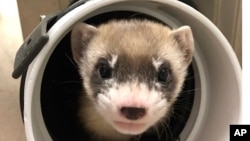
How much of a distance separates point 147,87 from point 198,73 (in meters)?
0.38

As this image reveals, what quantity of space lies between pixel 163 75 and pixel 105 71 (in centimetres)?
13

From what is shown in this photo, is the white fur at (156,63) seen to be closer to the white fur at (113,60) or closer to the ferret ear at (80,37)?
the white fur at (113,60)

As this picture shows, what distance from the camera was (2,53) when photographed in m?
1.93

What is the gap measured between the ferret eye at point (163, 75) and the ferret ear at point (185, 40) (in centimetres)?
13

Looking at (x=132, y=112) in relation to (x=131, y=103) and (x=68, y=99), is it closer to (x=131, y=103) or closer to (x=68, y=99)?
(x=131, y=103)

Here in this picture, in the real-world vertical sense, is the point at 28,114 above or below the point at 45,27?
below

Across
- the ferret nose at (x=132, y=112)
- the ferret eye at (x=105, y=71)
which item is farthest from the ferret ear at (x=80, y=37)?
the ferret nose at (x=132, y=112)

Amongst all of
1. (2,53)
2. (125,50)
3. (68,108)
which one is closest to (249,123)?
(125,50)

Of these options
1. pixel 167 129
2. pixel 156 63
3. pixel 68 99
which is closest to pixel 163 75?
pixel 156 63

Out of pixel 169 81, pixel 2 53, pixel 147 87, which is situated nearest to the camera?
pixel 147 87

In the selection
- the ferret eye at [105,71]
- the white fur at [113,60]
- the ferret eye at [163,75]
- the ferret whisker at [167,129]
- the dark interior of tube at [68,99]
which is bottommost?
the ferret whisker at [167,129]

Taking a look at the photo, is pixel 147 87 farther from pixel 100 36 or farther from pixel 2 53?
pixel 2 53

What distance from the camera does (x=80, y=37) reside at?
3.91ft

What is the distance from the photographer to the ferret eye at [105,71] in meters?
1.06
